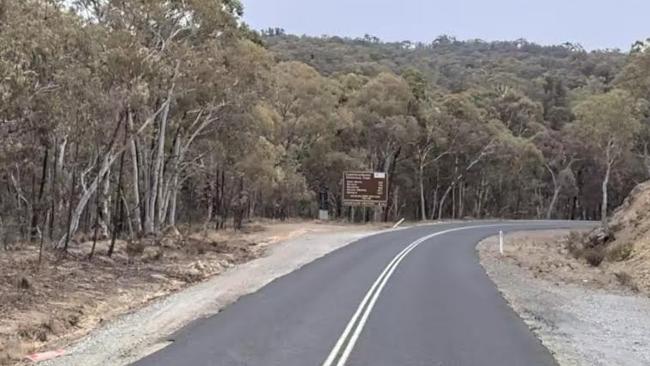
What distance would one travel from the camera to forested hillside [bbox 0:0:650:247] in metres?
23.4

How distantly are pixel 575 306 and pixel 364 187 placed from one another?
122ft

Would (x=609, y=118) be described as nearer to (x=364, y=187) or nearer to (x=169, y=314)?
(x=364, y=187)

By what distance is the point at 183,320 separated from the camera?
1587 cm

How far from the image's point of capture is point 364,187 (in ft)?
186

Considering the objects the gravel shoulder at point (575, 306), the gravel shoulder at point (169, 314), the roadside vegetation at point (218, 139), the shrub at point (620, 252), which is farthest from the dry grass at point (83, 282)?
the shrub at point (620, 252)

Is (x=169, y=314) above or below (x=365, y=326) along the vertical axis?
below

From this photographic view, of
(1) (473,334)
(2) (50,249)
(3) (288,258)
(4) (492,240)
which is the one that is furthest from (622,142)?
(1) (473,334)

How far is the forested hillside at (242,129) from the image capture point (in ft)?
76.8

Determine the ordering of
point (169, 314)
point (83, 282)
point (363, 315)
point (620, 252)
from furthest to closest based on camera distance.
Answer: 1. point (620, 252)
2. point (83, 282)
3. point (169, 314)
4. point (363, 315)

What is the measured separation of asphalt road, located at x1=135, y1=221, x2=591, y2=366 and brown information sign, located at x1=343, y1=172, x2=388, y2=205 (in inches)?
1190

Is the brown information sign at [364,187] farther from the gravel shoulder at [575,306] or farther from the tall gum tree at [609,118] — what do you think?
the gravel shoulder at [575,306]

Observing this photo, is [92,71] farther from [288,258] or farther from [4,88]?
[288,258]

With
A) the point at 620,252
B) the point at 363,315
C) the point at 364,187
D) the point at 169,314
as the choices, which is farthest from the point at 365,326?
the point at 364,187

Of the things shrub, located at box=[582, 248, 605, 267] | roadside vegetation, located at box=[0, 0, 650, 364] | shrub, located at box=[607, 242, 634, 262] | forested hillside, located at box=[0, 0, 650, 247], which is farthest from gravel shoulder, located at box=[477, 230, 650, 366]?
forested hillside, located at box=[0, 0, 650, 247]
